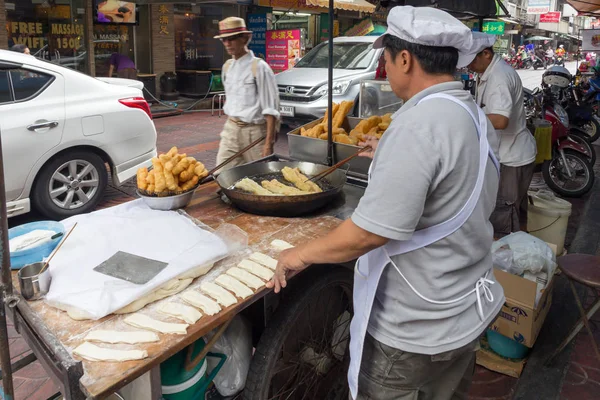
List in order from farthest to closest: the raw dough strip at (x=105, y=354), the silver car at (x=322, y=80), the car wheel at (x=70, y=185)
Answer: the silver car at (x=322, y=80) < the car wheel at (x=70, y=185) < the raw dough strip at (x=105, y=354)

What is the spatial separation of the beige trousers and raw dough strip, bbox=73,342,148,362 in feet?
11.1

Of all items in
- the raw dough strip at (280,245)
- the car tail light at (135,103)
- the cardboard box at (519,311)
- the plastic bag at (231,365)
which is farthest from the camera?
the car tail light at (135,103)

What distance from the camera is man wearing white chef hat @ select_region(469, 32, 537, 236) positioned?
13.2 ft

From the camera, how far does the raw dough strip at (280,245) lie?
2.24 m

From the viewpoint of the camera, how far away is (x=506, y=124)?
13.3ft

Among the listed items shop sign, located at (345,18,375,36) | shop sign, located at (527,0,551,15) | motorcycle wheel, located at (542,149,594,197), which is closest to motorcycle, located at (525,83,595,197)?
motorcycle wheel, located at (542,149,594,197)

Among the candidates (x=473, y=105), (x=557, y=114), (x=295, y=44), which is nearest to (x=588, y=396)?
(x=473, y=105)

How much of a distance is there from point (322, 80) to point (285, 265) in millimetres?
8132

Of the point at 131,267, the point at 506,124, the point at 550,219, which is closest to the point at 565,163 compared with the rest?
the point at 550,219

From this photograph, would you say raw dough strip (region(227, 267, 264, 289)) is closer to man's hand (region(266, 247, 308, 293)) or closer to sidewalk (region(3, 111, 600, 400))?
man's hand (region(266, 247, 308, 293))

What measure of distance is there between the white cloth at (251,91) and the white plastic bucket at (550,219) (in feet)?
8.66

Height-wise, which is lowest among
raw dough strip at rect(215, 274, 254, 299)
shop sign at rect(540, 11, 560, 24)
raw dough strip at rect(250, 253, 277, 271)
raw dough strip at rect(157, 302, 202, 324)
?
raw dough strip at rect(157, 302, 202, 324)

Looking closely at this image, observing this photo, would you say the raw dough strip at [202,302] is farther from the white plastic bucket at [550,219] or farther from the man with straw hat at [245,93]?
the white plastic bucket at [550,219]

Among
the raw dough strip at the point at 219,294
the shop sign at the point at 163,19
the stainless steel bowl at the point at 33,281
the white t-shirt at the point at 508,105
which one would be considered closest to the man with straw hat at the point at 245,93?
the white t-shirt at the point at 508,105
